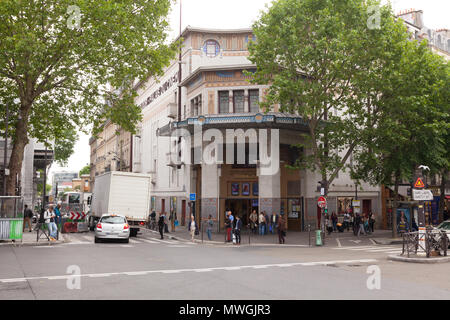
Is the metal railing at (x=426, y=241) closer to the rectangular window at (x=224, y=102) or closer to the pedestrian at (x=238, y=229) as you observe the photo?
the pedestrian at (x=238, y=229)

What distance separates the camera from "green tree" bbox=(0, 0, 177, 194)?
21.7 metres

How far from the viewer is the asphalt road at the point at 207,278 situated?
9078 mm

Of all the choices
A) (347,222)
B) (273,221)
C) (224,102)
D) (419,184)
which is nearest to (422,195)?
(419,184)

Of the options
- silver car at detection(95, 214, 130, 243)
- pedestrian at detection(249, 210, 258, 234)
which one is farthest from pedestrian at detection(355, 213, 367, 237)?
silver car at detection(95, 214, 130, 243)

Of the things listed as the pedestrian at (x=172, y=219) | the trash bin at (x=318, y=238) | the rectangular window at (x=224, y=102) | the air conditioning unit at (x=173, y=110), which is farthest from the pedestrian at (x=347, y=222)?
the air conditioning unit at (x=173, y=110)

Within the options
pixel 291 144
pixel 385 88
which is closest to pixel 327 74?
pixel 385 88

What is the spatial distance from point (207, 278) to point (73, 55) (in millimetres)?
17389

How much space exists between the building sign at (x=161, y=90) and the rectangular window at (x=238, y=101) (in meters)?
10.9

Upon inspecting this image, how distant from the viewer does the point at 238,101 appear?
109ft

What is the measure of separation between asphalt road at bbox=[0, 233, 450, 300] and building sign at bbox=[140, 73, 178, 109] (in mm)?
28832

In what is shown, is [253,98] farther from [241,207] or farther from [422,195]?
[422,195]

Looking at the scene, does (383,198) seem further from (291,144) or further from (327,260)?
(327,260)

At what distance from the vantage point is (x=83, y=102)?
87.7 ft

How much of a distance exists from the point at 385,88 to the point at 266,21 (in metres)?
8.00
